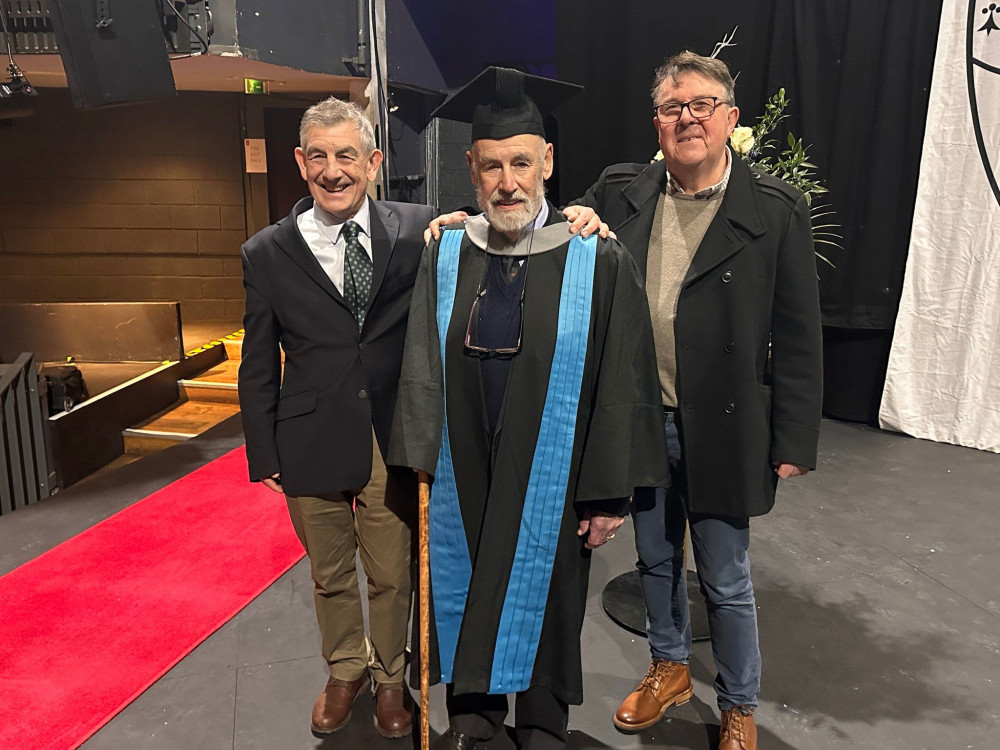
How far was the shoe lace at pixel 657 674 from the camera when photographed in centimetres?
210

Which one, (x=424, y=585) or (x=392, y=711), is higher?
(x=424, y=585)

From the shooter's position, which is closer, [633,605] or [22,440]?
[633,605]

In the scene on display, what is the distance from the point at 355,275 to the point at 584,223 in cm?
54

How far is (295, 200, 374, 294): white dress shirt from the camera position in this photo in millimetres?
1865

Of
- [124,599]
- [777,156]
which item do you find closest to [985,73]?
[777,156]

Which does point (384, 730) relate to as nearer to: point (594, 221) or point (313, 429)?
point (313, 429)

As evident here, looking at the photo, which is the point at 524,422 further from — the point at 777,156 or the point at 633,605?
the point at 777,156

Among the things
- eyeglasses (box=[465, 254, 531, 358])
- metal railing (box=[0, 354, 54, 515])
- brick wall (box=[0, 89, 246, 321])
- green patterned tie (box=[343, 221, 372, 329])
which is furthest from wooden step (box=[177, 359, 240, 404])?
eyeglasses (box=[465, 254, 531, 358])

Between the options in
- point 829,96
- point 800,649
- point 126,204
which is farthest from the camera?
point 126,204

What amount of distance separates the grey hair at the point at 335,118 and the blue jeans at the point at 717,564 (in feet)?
3.10

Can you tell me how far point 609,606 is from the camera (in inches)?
105

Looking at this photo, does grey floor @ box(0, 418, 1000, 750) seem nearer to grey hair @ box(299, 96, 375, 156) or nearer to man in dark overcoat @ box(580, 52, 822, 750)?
man in dark overcoat @ box(580, 52, 822, 750)

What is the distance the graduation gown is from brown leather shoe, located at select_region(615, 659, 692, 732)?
1.36 ft

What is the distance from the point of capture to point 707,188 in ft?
5.98
